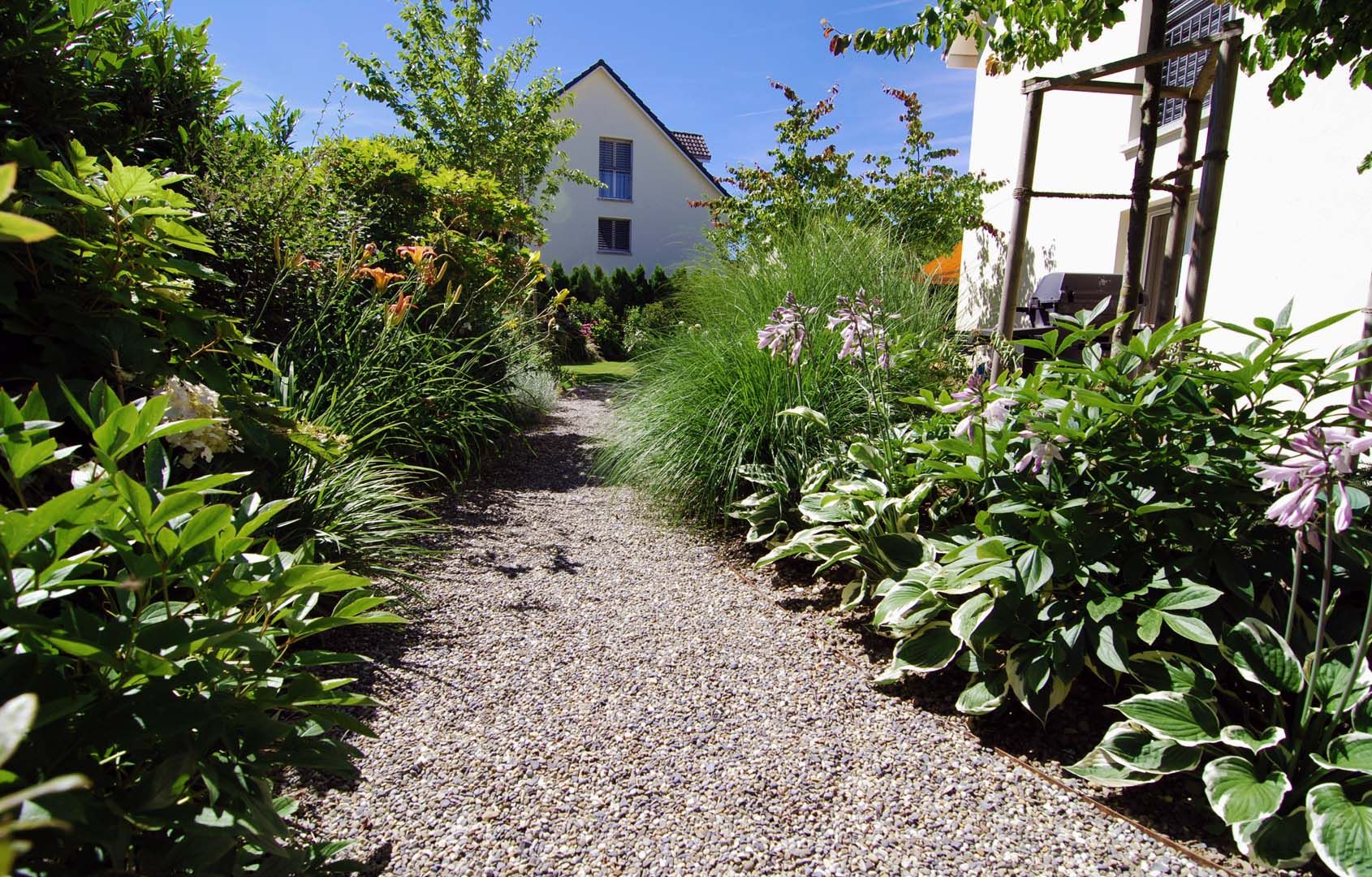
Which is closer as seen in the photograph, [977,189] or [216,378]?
[216,378]

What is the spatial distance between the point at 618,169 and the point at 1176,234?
71.7 feet

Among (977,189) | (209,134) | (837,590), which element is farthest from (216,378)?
(977,189)

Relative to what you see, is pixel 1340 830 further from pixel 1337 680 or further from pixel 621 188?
pixel 621 188

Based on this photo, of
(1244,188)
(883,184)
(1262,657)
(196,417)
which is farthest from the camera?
(883,184)

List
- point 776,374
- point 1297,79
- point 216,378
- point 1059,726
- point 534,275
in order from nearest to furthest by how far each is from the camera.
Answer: point 216,378 < point 1059,726 < point 1297,79 < point 776,374 < point 534,275

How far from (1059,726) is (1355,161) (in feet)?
15.8

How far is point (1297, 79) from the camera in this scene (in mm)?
2695

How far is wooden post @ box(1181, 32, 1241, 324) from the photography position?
2.75m

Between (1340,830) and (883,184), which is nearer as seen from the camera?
(1340,830)

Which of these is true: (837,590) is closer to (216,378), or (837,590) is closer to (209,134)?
(216,378)

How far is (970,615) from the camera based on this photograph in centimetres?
212

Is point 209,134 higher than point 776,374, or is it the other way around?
point 209,134

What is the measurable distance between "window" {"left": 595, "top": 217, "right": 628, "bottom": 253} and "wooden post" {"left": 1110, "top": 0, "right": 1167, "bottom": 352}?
2137cm

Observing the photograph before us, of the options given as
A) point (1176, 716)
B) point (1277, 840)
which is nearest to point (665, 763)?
point (1176, 716)
